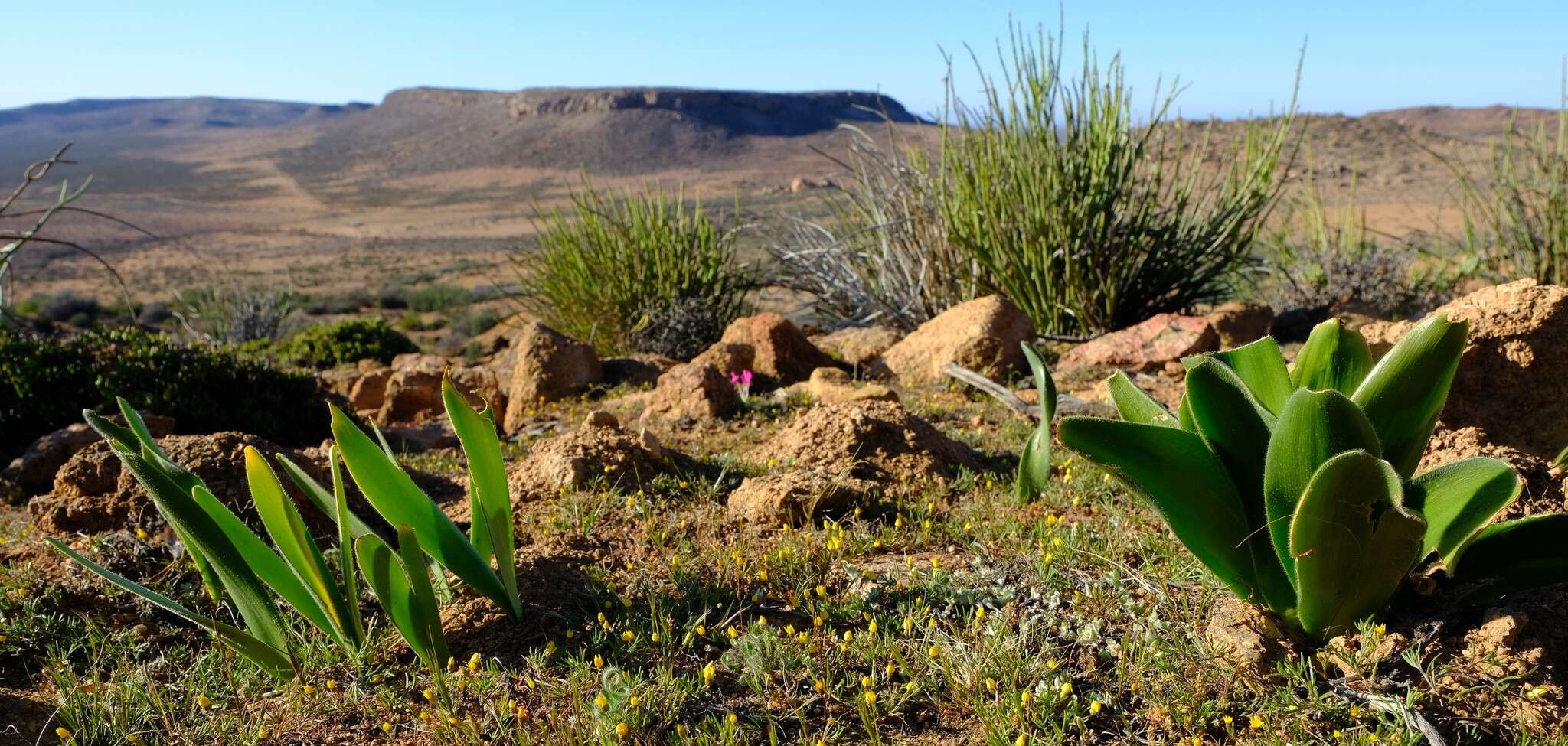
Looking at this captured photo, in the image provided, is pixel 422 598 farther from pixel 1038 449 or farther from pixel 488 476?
pixel 1038 449

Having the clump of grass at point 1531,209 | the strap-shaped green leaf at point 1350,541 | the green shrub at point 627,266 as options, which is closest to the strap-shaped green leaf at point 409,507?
the strap-shaped green leaf at point 1350,541

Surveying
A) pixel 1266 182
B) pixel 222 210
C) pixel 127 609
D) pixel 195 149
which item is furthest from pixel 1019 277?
pixel 195 149

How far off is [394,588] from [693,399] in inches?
92.7

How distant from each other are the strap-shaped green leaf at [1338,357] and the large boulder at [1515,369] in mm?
859

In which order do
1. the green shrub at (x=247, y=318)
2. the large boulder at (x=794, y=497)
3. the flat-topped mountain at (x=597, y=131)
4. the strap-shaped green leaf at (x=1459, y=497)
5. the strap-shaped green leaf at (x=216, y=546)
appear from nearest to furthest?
the strap-shaped green leaf at (x=1459, y=497) → the strap-shaped green leaf at (x=216, y=546) → the large boulder at (x=794, y=497) → the green shrub at (x=247, y=318) → the flat-topped mountain at (x=597, y=131)

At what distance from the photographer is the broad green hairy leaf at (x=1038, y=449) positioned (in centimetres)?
263

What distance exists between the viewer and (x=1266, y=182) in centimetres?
601

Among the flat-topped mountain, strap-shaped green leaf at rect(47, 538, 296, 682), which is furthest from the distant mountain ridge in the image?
strap-shaped green leaf at rect(47, 538, 296, 682)

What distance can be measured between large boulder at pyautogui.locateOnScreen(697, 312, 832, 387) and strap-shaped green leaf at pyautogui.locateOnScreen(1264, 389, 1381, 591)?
11.4ft

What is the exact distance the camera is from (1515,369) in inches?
111

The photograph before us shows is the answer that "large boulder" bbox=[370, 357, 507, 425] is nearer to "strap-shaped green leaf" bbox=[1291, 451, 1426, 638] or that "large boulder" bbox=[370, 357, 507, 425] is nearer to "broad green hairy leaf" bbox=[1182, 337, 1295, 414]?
"broad green hairy leaf" bbox=[1182, 337, 1295, 414]

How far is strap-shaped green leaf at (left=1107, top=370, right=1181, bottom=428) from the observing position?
2.13 m

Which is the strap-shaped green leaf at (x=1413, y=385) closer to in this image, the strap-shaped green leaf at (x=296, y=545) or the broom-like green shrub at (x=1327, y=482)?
the broom-like green shrub at (x=1327, y=482)

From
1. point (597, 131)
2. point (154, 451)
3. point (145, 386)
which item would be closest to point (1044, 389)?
point (154, 451)
